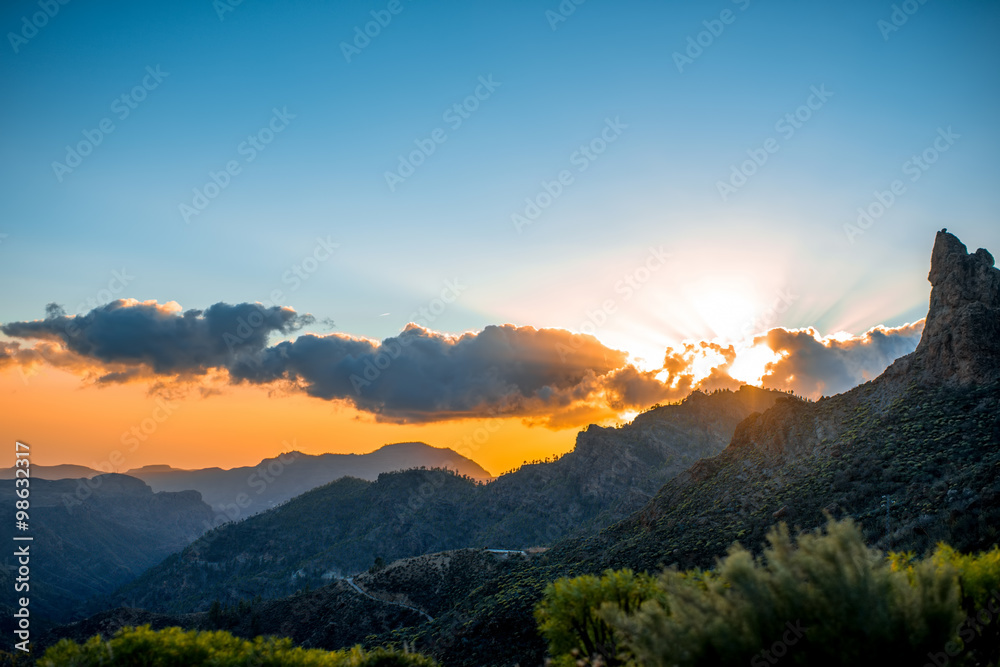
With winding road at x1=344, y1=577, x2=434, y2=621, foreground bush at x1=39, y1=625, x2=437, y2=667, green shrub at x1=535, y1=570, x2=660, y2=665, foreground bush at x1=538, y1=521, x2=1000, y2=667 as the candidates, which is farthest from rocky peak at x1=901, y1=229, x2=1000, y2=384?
winding road at x1=344, y1=577, x2=434, y2=621

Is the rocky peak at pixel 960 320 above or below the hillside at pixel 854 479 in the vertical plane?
above

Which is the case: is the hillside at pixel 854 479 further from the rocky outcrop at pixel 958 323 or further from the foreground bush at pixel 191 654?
the foreground bush at pixel 191 654

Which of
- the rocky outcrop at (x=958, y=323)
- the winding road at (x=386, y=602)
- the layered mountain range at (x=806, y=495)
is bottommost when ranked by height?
the winding road at (x=386, y=602)

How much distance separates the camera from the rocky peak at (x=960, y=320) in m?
66.2

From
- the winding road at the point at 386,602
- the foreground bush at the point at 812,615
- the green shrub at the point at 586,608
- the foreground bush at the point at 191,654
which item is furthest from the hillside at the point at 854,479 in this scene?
the foreground bush at the point at 812,615

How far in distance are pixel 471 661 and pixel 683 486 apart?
41811 mm

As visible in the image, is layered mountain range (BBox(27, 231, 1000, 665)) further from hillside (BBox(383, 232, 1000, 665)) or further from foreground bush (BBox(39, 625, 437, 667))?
foreground bush (BBox(39, 625, 437, 667))

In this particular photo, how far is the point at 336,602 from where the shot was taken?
99.8 metres

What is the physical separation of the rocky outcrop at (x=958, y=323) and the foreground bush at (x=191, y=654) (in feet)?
218

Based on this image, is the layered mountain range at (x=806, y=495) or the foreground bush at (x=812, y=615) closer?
the foreground bush at (x=812, y=615)

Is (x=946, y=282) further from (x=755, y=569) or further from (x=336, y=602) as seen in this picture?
(x=336, y=602)

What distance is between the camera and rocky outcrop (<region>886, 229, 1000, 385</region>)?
217ft

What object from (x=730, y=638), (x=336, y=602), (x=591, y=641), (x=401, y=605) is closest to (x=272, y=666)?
(x=591, y=641)

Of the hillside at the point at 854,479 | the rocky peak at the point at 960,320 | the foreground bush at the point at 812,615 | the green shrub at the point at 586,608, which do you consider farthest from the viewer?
the rocky peak at the point at 960,320
